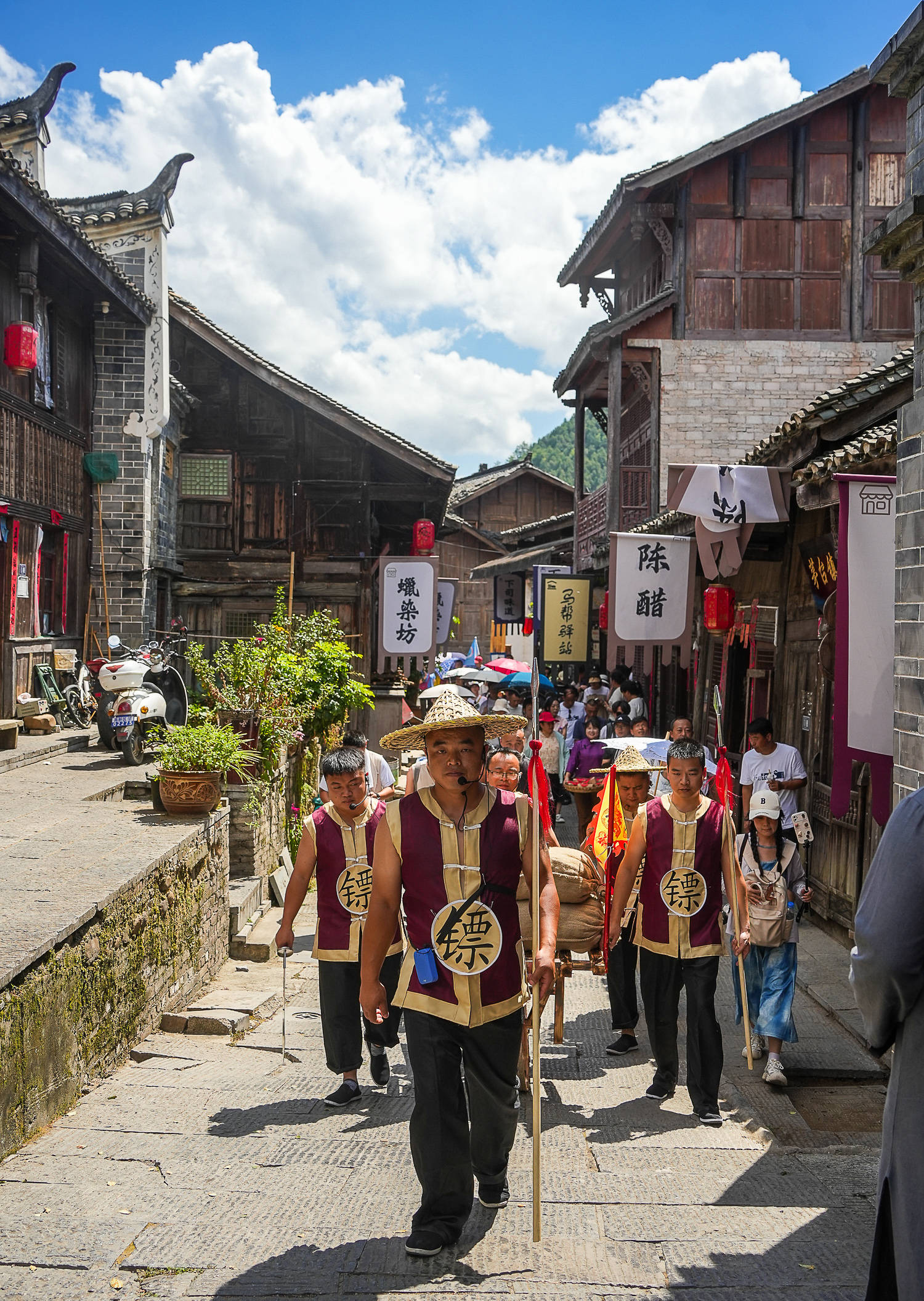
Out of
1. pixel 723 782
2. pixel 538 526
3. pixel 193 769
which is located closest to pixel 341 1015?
pixel 723 782

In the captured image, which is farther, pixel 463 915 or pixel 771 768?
pixel 771 768

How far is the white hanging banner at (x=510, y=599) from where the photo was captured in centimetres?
2930

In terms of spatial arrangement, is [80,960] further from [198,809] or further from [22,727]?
[22,727]

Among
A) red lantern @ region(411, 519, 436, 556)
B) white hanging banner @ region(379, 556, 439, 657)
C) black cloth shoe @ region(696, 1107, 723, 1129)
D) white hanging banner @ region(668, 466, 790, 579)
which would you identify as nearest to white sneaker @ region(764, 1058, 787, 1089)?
black cloth shoe @ region(696, 1107, 723, 1129)

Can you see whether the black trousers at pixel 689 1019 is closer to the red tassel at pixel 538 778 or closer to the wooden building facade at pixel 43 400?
the red tassel at pixel 538 778

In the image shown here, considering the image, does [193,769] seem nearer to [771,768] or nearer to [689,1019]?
[689,1019]

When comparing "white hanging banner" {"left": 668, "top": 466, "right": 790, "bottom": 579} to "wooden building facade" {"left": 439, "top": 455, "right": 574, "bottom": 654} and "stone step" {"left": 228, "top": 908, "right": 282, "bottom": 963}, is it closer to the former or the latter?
"stone step" {"left": 228, "top": 908, "right": 282, "bottom": 963}

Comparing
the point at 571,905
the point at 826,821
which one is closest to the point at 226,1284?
the point at 571,905

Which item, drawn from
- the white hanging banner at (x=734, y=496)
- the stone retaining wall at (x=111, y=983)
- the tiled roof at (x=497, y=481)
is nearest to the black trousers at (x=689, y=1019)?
the stone retaining wall at (x=111, y=983)

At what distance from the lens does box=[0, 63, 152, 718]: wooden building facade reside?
1336cm

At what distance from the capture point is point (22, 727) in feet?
45.8

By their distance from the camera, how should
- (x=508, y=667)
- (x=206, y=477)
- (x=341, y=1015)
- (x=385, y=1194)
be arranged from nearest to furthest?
(x=385, y=1194) < (x=341, y=1015) < (x=206, y=477) < (x=508, y=667)

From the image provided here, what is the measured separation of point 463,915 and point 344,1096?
2170mm

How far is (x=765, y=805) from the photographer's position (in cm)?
670
